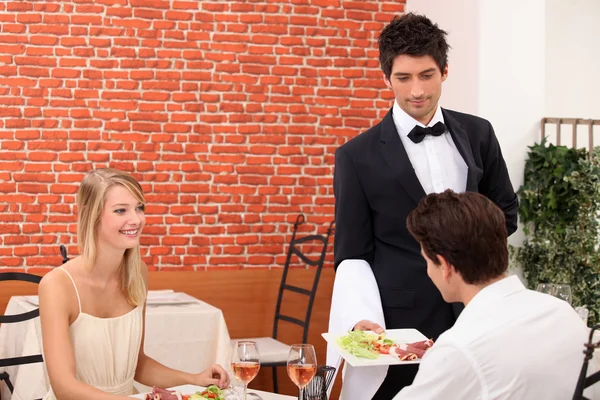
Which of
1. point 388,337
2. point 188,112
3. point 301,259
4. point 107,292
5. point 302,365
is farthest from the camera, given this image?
point 301,259

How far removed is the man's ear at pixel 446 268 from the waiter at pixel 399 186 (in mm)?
546

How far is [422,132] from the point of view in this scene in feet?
7.65

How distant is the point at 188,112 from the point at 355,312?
11.5 feet

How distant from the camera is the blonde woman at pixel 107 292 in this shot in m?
2.48

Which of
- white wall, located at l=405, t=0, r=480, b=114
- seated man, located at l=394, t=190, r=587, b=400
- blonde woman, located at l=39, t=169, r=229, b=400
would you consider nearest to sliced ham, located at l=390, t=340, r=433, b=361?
seated man, located at l=394, t=190, r=587, b=400

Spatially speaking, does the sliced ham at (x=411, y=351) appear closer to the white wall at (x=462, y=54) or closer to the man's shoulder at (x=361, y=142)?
the man's shoulder at (x=361, y=142)

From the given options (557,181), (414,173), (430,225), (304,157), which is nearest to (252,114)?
(304,157)

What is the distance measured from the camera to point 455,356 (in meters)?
1.41

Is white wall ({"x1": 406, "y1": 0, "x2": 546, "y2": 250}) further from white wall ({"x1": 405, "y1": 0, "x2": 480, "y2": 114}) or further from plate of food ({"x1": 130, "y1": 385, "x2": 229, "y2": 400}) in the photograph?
plate of food ({"x1": 130, "y1": 385, "x2": 229, "y2": 400})

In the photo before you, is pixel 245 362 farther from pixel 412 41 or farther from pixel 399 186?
pixel 412 41

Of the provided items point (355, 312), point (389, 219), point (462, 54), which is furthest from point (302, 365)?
point (462, 54)

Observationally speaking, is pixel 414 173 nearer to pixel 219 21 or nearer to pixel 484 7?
pixel 484 7

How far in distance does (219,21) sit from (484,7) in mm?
1739

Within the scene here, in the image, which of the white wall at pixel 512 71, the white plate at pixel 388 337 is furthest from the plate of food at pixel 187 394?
the white wall at pixel 512 71
